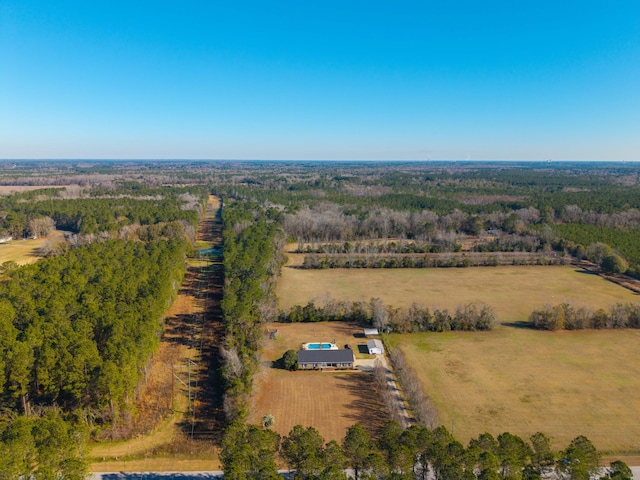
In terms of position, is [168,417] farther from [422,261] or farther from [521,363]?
[422,261]

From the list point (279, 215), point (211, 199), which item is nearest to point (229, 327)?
point (279, 215)

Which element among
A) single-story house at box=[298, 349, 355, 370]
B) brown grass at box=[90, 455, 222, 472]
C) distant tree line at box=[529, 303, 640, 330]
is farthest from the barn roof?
distant tree line at box=[529, 303, 640, 330]

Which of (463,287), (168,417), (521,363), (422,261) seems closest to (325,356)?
(168,417)

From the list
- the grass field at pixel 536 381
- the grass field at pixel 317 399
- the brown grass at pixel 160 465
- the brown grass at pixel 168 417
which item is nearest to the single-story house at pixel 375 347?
the grass field at pixel 536 381

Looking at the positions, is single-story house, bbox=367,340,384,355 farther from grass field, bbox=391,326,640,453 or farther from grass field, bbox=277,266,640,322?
grass field, bbox=277,266,640,322

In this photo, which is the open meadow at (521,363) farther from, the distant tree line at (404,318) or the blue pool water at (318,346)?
the blue pool water at (318,346)

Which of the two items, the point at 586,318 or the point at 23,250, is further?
the point at 23,250

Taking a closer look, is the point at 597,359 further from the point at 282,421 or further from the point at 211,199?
the point at 211,199
